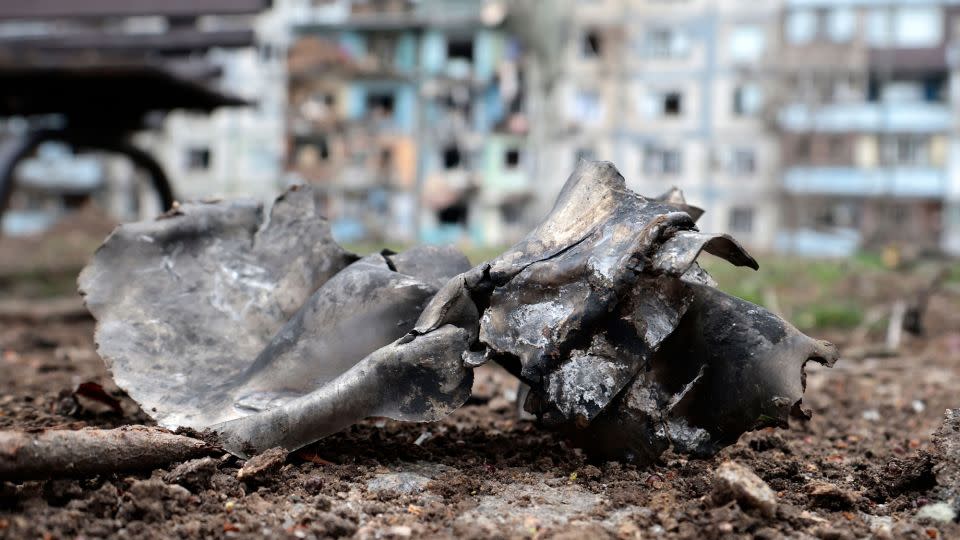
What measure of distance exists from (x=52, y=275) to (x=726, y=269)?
683 centimetres

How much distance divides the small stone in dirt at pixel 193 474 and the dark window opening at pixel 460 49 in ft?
99.9

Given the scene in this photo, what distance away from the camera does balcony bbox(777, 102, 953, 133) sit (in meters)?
32.0

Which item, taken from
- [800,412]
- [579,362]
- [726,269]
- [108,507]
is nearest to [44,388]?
[108,507]

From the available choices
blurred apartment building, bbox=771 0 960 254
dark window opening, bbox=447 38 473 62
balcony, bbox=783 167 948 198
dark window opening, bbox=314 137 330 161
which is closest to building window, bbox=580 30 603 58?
dark window opening, bbox=447 38 473 62

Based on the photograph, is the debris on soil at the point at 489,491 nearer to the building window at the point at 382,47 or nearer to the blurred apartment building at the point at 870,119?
the building window at the point at 382,47

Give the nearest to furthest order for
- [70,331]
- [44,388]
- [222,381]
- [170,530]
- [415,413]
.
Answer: [170,530], [415,413], [222,381], [44,388], [70,331]

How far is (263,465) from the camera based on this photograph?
87.7 inches

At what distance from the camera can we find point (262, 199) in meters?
3.18

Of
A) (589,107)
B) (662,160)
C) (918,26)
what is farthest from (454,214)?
(918,26)

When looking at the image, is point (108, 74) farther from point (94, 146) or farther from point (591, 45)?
point (591, 45)

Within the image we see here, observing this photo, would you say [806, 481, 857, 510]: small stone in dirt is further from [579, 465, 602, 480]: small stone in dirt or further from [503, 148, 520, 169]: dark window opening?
[503, 148, 520, 169]: dark window opening

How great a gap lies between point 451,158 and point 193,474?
30.6 meters

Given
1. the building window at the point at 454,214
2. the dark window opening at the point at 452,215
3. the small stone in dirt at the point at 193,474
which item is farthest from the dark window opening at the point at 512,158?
the small stone in dirt at the point at 193,474

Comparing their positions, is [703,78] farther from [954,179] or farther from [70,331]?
[70,331]
